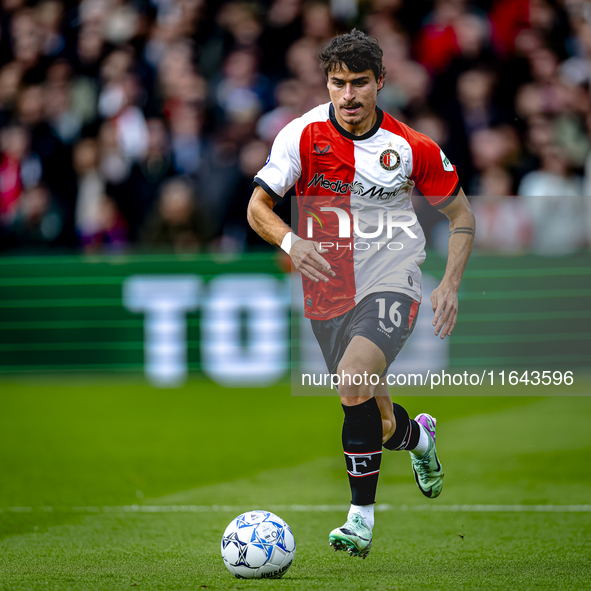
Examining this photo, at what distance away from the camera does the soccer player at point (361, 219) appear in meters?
4.39

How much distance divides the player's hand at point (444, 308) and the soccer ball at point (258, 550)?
1171mm

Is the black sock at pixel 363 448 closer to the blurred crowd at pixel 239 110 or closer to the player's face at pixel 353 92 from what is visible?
the player's face at pixel 353 92

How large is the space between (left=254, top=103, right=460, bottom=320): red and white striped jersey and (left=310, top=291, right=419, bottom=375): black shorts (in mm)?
48

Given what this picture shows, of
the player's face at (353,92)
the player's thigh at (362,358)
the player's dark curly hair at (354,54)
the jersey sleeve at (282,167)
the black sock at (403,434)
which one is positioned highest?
the player's dark curly hair at (354,54)

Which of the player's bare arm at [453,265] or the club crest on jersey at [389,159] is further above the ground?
the club crest on jersey at [389,159]

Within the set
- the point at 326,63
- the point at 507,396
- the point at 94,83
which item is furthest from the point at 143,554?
the point at 94,83

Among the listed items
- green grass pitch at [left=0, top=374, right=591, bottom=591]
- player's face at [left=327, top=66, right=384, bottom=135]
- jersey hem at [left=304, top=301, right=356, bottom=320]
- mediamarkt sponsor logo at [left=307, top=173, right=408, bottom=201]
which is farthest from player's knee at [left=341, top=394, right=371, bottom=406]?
player's face at [left=327, top=66, right=384, bottom=135]

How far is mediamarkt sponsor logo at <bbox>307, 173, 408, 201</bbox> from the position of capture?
15.0ft

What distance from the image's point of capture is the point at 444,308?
4.29m

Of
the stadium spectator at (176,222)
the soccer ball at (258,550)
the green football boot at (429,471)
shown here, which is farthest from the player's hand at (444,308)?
the stadium spectator at (176,222)

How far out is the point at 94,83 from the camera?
1151cm

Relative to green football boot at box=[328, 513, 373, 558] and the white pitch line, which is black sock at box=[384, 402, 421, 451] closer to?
green football boot at box=[328, 513, 373, 558]

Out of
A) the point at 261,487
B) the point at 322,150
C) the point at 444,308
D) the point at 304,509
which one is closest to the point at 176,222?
the point at 261,487

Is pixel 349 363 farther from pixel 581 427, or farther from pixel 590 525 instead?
pixel 581 427
